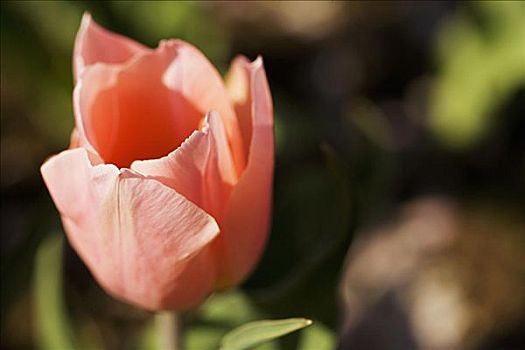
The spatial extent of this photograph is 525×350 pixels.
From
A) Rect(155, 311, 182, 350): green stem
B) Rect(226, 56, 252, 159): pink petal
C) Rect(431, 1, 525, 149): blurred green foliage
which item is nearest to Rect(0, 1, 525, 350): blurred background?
Rect(431, 1, 525, 149): blurred green foliage

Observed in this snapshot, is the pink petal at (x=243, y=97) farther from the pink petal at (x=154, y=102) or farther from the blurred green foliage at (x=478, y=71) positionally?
the blurred green foliage at (x=478, y=71)

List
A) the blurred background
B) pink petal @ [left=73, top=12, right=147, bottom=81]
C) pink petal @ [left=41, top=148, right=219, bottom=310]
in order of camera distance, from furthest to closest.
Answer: the blurred background < pink petal @ [left=73, top=12, right=147, bottom=81] < pink petal @ [left=41, top=148, right=219, bottom=310]

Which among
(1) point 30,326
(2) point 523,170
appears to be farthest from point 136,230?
(2) point 523,170

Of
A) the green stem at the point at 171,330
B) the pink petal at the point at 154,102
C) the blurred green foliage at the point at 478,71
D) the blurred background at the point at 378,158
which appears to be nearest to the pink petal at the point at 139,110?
the pink petal at the point at 154,102

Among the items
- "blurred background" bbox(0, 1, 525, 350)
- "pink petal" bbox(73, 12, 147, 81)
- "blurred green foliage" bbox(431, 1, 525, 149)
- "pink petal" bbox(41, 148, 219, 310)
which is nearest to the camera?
"pink petal" bbox(41, 148, 219, 310)

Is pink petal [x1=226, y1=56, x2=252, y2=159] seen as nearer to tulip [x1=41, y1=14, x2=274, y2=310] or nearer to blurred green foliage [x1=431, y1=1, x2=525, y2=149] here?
tulip [x1=41, y1=14, x2=274, y2=310]

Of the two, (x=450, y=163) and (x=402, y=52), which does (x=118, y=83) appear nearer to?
(x=450, y=163)
